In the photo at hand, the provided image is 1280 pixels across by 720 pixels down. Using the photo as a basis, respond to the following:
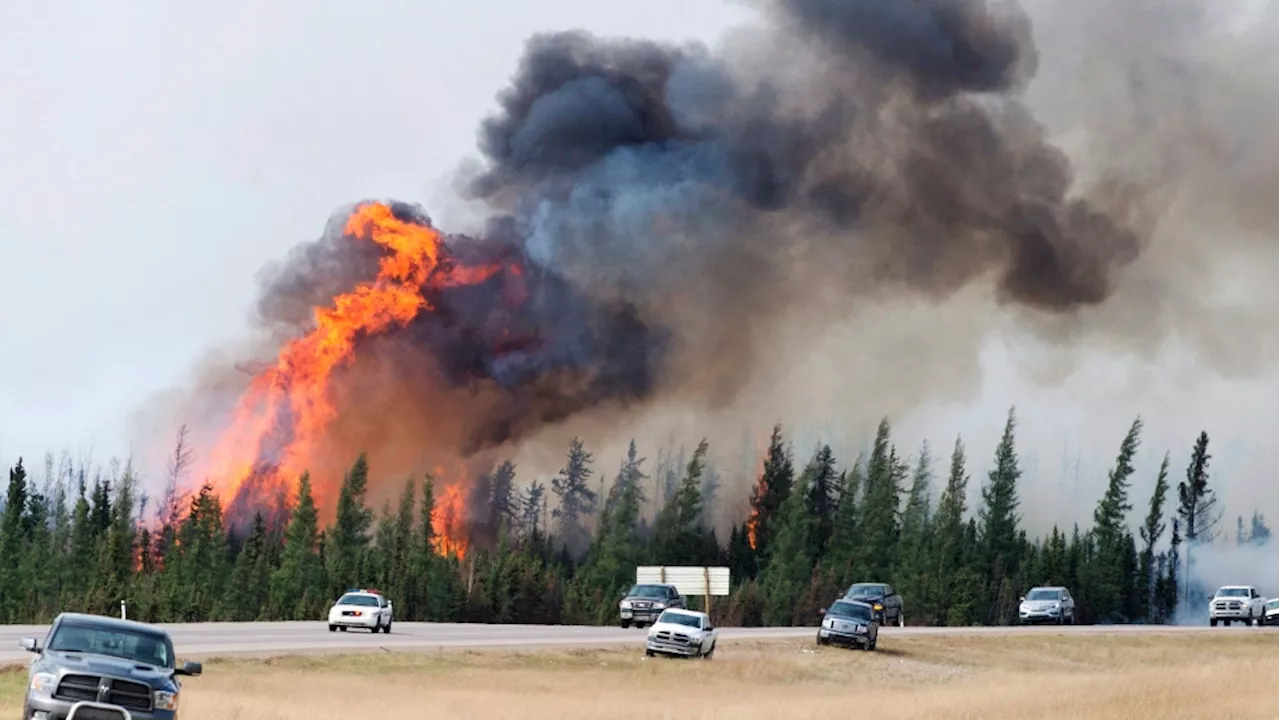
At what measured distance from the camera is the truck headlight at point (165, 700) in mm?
25422

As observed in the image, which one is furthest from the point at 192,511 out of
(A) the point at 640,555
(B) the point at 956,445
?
(B) the point at 956,445

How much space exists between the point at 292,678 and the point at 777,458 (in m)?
149

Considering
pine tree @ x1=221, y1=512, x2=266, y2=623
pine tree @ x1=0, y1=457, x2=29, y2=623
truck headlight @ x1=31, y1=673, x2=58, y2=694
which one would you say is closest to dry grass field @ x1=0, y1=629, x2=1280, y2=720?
truck headlight @ x1=31, y1=673, x2=58, y2=694

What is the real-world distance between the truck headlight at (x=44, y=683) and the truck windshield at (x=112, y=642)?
911 mm

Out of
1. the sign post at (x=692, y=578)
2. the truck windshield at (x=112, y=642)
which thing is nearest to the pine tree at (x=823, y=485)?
the sign post at (x=692, y=578)

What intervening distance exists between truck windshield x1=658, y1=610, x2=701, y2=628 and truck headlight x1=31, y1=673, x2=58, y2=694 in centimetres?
3712

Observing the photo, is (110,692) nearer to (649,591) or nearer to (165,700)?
(165,700)

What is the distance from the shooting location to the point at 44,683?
24.7 m

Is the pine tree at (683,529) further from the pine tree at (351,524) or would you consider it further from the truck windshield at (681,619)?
the truck windshield at (681,619)

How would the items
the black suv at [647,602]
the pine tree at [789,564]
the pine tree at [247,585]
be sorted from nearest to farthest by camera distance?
the black suv at [647,602], the pine tree at [247,585], the pine tree at [789,564]

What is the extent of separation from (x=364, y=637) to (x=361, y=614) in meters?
3.87

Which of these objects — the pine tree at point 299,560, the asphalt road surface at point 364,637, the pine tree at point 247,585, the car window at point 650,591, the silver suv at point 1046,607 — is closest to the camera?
the asphalt road surface at point 364,637

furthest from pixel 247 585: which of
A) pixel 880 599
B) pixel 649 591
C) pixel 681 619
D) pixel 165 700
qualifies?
pixel 165 700

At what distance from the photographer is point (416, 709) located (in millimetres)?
38781
